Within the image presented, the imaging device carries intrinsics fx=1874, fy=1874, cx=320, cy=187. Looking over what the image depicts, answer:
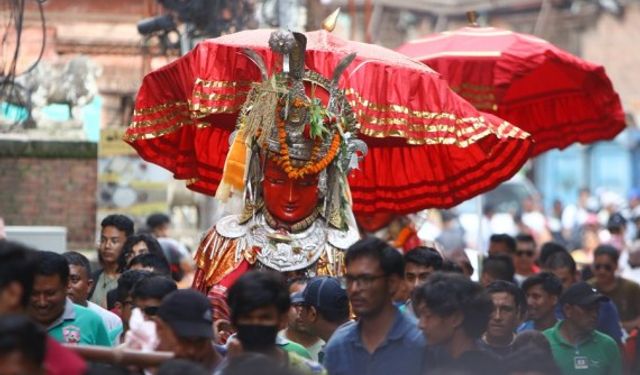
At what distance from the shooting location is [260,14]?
22.3m

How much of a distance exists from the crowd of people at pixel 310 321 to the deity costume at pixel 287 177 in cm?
40

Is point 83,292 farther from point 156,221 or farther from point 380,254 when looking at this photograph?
point 156,221

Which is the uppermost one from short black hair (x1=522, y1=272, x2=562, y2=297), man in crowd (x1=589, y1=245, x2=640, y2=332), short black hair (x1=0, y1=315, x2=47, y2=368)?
short black hair (x1=0, y1=315, x2=47, y2=368)

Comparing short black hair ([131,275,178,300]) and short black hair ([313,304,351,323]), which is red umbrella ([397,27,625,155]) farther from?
→ short black hair ([131,275,178,300])

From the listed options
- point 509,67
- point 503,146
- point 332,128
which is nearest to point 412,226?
point 509,67

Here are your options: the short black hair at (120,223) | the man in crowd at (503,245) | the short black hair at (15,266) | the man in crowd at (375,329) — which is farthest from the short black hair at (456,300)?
the man in crowd at (503,245)

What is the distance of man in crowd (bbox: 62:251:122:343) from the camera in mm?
10212

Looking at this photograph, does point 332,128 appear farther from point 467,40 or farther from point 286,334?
point 467,40

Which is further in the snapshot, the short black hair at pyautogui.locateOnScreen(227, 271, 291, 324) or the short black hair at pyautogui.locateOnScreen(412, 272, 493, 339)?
the short black hair at pyautogui.locateOnScreen(412, 272, 493, 339)

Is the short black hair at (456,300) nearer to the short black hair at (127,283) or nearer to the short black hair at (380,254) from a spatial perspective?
the short black hair at (380,254)

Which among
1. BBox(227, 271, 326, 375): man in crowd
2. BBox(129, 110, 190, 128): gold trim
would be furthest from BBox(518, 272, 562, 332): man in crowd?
BBox(227, 271, 326, 375): man in crowd

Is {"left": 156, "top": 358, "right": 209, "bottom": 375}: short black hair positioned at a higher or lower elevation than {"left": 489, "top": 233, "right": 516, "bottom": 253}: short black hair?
higher

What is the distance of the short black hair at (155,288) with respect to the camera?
9117 millimetres

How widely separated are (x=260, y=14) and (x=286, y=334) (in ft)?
41.4
